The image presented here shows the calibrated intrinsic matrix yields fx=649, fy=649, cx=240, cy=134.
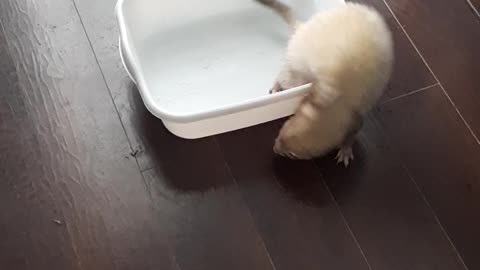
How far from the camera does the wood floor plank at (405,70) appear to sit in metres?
1.37

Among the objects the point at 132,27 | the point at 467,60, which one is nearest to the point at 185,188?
the point at 132,27

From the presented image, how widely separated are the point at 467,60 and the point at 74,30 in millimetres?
857

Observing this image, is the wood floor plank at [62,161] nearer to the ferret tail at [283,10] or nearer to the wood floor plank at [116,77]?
the wood floor plank at [116,77]

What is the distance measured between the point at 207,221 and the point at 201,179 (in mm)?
86

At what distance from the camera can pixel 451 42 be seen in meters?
1.43

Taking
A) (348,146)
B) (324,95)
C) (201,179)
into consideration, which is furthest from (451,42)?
(201,179)

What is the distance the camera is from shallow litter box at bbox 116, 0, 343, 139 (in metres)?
1.31

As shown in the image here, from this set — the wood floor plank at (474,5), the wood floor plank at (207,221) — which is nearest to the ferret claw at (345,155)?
the wood floor plank at (207,221)

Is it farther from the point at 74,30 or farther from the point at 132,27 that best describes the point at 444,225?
the point at 74,30

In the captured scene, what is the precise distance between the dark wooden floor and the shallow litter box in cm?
7

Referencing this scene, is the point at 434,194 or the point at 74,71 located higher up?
the point at 74,71

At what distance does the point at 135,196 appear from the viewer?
1245 mm

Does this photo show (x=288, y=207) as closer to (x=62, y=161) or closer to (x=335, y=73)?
(x=335, y=73)

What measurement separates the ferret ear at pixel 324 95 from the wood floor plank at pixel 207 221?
0.87 feet
